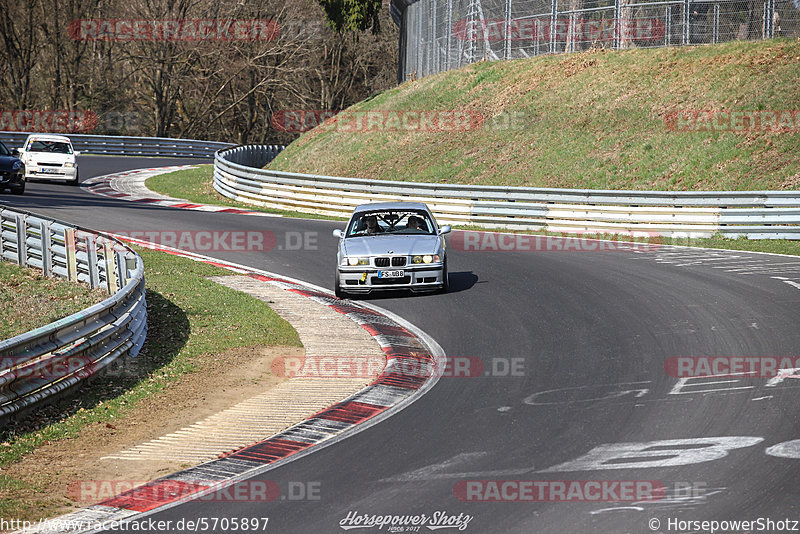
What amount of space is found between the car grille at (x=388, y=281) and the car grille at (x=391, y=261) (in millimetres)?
214

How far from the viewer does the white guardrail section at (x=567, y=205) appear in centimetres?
2108

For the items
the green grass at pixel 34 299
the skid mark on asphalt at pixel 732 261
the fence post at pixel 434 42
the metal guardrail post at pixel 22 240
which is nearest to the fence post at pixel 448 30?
the fence post at pixel 434 42

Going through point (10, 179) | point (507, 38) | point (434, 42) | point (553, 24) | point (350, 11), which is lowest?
point (10, 179)

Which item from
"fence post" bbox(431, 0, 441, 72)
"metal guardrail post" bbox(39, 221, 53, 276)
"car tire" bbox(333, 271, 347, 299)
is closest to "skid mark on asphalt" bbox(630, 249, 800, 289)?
"car tire" bbox(333, 271, 347, 299)

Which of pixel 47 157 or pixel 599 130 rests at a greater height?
pixel 599 130

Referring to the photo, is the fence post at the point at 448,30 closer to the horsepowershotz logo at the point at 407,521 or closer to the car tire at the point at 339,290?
the car tire at the point at 339,290

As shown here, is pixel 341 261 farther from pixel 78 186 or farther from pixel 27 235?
pixel 78 186

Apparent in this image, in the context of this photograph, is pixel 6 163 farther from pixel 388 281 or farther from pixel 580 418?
pixel 580 418

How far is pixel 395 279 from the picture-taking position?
576 inches

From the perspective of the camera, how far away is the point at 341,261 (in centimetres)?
1483

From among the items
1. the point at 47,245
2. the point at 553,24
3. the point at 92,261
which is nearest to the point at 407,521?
the point at 92,261

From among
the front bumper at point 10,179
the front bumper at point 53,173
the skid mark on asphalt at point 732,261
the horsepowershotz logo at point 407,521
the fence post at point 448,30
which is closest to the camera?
the horsepowershotz logo at point 407,521

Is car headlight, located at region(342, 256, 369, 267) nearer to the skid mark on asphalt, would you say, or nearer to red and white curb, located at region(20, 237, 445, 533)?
red and white curb, located at region(20, 237, 445, 533)

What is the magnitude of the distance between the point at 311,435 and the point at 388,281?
21.3 ft
